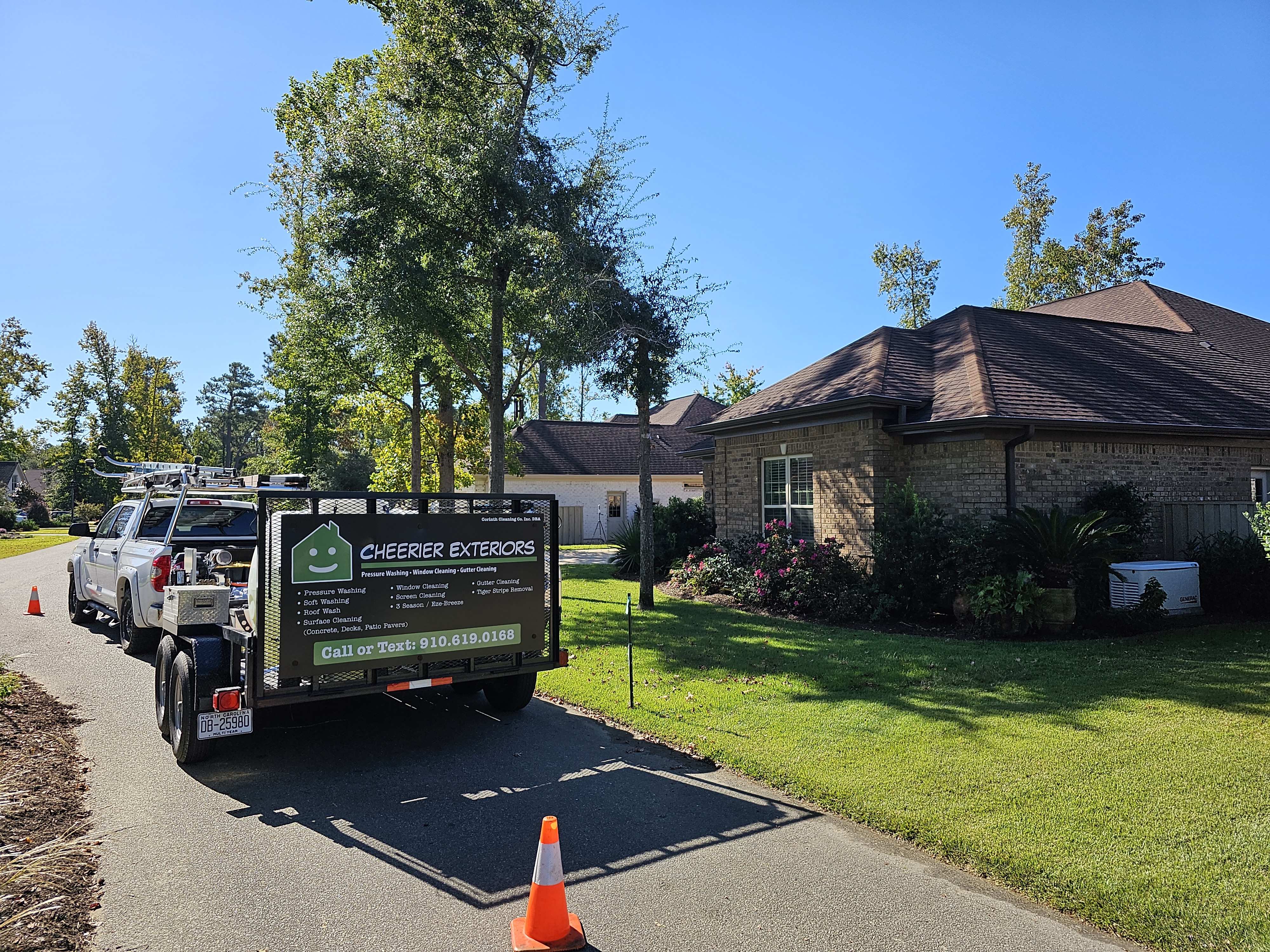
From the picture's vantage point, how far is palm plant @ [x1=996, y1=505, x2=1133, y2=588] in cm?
1076

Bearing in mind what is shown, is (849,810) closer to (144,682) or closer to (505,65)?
(144,682)

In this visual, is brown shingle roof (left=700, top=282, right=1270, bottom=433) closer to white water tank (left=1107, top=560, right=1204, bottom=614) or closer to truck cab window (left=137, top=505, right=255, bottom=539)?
white water tank (left=1107, top=560, right=1204, bottom=614)

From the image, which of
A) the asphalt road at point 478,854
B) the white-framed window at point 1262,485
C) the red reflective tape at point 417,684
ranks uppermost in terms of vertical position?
the white-framed window at point 1262,485

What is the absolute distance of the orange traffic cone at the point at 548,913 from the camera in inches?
143

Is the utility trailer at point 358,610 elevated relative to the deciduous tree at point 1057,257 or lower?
lower

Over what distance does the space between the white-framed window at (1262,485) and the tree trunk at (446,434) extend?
2005 cm

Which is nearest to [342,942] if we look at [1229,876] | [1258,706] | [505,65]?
[1229,876]

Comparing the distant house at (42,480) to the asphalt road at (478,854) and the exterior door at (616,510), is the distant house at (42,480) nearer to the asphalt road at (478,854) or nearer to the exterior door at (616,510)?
the exterior door at (616,510)

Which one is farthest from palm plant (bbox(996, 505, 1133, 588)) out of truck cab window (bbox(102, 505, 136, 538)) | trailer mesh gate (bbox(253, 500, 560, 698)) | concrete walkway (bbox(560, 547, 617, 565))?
concrete walkway (bbox(560, 547, 617, 565))

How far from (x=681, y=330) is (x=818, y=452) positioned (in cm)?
342

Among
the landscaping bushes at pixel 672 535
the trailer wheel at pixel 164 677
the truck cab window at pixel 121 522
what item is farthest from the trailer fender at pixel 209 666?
the landscaping bushes at pixel 672 535

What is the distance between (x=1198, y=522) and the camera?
42.2 ft

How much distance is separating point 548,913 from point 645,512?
34.9 feet

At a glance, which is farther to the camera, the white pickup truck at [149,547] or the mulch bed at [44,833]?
the white pickup truck at [149,547]
